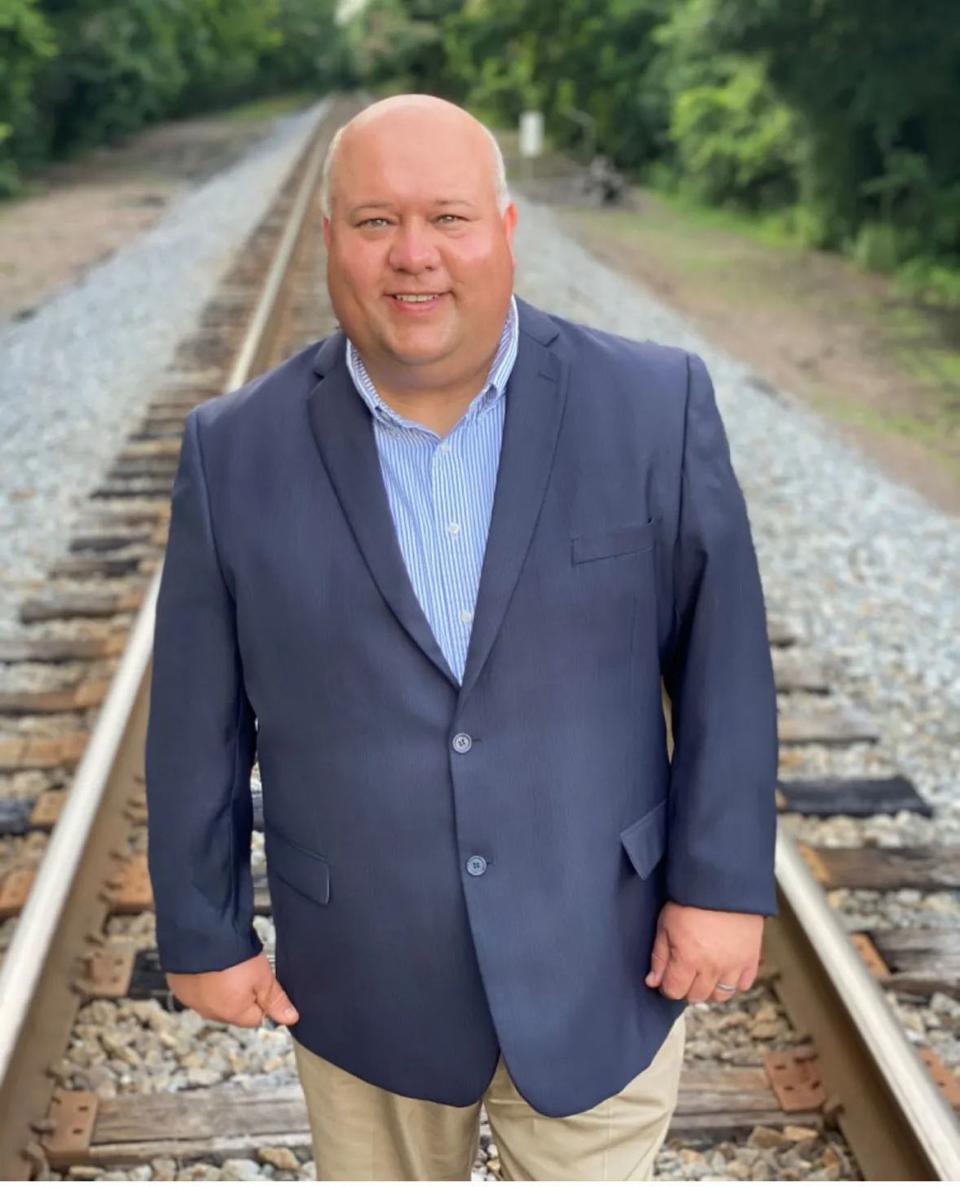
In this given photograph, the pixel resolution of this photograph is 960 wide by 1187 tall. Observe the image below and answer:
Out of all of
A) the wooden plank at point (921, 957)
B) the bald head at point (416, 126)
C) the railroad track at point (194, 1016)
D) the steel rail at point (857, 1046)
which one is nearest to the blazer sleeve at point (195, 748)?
the bald head at point (416, 126)

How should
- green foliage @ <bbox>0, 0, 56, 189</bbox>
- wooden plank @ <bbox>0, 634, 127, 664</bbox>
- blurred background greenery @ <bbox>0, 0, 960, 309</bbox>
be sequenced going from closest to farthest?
1. wooden plank @ <bbox>0, 634, 127, 664</bbox>
2. blurred background greenery @ <bbox>0, 0, 960, 309</bbox>
3. green foliage @ <bbox>0, 0, 56, 189</bbox>

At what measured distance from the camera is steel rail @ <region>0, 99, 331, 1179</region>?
8.92 ft

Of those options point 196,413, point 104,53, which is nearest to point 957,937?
point 196,413

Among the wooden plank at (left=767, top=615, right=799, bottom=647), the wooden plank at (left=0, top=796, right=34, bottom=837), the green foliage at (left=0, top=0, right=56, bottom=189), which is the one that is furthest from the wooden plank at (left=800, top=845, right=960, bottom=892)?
the green foliage at (left=0, top=0, right=56, bottom=189)

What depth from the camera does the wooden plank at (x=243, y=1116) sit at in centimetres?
269

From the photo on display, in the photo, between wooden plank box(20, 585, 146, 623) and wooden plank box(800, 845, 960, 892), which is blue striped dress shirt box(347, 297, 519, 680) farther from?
wooden plank box(20, 585, 146, 623)

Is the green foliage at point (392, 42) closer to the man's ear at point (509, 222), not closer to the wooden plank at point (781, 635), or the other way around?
the wooden plank at point (781, 635)

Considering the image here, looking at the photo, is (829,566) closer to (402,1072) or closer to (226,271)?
(402,1072)

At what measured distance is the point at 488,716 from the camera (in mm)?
1660

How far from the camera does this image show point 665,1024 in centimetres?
186

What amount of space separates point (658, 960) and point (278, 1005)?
1.67ft

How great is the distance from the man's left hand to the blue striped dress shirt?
44 cm

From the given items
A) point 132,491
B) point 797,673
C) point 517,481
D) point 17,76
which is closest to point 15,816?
point 797,673

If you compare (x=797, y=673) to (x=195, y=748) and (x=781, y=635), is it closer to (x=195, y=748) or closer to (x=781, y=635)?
(x=781, y=635)
